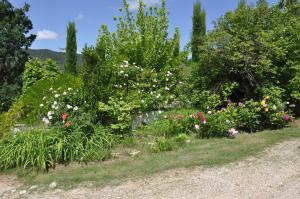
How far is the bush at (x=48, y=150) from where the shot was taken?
206 inches

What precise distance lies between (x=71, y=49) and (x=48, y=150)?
11.1 m

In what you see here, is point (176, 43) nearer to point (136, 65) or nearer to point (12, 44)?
point (136, 65)

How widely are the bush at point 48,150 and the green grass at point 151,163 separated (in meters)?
0.17

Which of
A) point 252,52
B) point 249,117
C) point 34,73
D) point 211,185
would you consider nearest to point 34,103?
point 34,73

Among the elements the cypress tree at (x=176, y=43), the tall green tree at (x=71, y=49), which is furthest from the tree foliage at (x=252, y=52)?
the tall green tree at (x=71, y=49)

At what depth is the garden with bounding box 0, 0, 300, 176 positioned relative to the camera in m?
5.74

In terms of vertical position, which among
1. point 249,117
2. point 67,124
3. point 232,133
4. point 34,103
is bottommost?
point 232,133

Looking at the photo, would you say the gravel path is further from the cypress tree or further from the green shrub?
the cypress tree

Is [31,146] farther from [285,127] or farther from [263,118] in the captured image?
[285,127]

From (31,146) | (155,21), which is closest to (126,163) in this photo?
(31,146)

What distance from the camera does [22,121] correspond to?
777 cm

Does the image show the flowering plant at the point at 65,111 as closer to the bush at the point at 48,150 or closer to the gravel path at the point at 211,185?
the bush at the point at 48,150

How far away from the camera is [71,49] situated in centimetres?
1573

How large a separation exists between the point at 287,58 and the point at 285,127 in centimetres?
201
